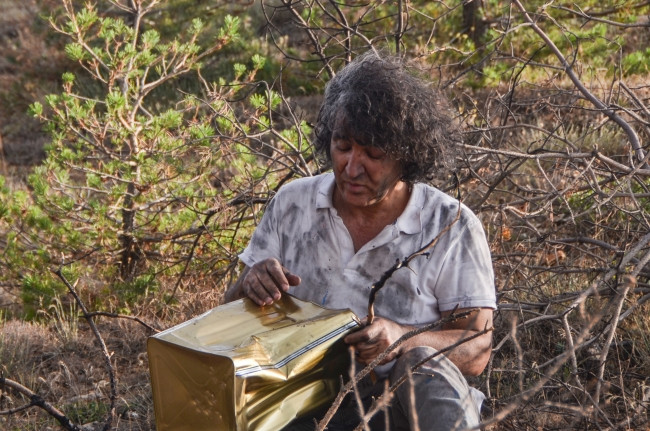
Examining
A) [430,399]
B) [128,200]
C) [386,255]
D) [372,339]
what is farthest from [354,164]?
[128,200]

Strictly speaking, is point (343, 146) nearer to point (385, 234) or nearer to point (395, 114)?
point (395, 114)

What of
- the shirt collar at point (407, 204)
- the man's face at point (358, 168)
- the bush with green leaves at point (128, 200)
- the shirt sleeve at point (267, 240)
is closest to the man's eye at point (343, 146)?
the man's face at point (358, 168)

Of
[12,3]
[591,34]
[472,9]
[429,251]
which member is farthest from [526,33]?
[12,3]

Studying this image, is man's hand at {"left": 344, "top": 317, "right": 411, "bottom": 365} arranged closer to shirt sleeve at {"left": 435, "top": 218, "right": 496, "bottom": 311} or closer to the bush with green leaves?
shirt sleeve at {"left": 435, "top": 218, "right": 496, "bottom": 311}

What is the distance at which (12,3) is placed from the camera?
14.2 m

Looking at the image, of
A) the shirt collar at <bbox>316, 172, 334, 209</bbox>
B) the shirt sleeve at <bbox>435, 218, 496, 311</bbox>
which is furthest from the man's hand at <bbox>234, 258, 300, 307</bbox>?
the shirt sleeve at <bbox>435, 218, 496, 311</bbox>

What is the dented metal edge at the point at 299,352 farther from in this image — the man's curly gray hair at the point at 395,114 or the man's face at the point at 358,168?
the man's curly gray hair at the point at 395,114

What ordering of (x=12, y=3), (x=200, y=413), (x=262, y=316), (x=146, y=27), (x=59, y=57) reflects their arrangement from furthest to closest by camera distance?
1. (x=12, y=3)
2. (x=59, y=57)
3. (x=146, y=27)
4. (x=262, y=316)
5. (x=200, y=413)

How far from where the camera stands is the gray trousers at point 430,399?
2.42 m

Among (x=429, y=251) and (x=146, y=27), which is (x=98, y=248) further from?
(x=146, y=27)

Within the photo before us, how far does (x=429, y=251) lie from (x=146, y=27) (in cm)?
803

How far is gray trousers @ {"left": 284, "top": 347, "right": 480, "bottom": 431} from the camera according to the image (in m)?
2.42

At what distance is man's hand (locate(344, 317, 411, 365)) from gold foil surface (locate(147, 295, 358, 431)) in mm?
33

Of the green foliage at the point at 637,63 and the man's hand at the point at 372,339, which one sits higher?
the man's hand at the point at 372,339
